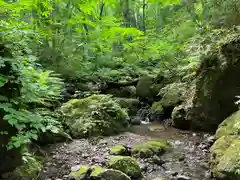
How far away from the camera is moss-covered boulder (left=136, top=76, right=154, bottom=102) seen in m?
10.9

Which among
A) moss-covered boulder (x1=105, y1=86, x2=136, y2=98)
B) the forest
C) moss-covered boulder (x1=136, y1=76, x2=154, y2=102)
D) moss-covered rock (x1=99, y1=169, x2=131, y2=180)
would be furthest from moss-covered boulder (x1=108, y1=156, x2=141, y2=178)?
moss-covered boulder (x1=105, y1=86, x2=136, y2=98)

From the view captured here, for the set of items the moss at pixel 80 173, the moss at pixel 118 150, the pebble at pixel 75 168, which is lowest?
the moss at pixel 118 150

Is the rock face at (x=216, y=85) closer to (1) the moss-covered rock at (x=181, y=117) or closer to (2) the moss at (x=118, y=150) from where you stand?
(1) the moss-covered rock at (x=181, y=117)

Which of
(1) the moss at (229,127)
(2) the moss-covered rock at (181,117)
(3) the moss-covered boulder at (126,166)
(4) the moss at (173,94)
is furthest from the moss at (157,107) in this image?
(3) the moss-covered boulder at (126,166)

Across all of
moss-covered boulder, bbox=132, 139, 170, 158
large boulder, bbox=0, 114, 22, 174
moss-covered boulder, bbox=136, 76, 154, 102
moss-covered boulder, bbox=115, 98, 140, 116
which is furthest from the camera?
moss-covered boulder, bbox=136, 76, 154, 102

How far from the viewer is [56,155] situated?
5.24 m

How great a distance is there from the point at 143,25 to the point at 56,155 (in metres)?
14.8

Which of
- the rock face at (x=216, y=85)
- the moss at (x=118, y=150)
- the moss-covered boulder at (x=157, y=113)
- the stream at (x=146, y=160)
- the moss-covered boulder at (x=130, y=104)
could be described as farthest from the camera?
the moss-covered boulder at (x=130, y=104)

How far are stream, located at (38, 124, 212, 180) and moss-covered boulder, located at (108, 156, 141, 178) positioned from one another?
0.16 metres

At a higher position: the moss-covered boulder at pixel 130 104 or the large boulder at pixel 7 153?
the large boulder at pixel 7 153

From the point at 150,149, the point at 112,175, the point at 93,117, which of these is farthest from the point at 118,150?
the point at 93,117

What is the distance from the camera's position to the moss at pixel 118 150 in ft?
17.8

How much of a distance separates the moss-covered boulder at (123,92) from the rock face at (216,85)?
152 inches

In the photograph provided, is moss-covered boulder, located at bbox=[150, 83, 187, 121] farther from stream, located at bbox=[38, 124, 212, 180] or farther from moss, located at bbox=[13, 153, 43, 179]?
moss, located at bbox=[13, 153, 43, 179]
